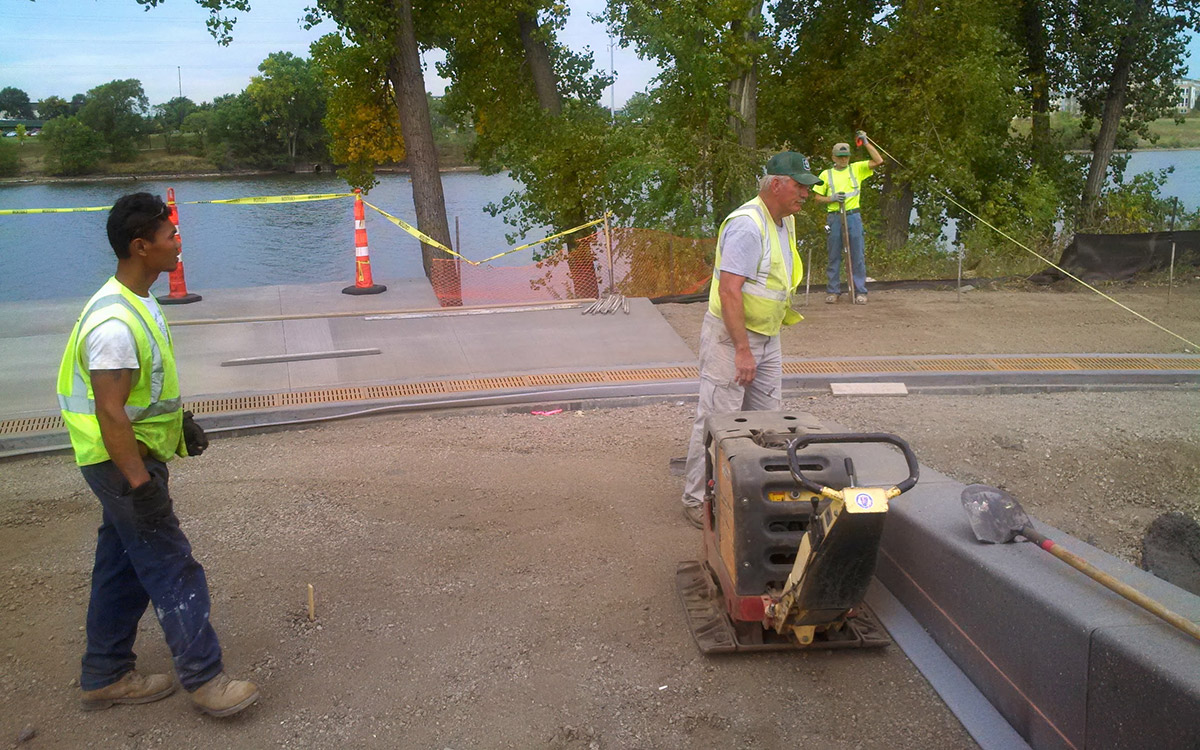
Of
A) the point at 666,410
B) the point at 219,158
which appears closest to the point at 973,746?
the point at 666,410

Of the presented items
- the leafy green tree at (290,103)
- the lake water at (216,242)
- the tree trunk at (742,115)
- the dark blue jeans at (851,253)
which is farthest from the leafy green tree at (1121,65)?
the leafy green tree at (290,103)

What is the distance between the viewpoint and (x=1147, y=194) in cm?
1716

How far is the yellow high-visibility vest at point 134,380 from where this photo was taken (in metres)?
3.49

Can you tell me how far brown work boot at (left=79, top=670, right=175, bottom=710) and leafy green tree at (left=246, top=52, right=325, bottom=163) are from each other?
47.6 feet

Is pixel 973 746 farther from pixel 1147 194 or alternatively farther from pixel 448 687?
pixel 1147 194

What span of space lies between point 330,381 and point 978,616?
5.90 m

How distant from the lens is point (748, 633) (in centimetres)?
420

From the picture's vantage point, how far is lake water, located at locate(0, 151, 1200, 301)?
1237 cm

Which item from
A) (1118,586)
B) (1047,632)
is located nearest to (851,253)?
(1047,632)

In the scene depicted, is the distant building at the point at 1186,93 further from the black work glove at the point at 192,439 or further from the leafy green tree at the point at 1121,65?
the black work glove at the point at 192,439

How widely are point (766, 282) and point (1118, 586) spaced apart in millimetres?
2505

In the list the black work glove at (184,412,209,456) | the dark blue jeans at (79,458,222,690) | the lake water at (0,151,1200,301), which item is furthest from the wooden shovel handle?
the lake water at (0,151,1200,301)

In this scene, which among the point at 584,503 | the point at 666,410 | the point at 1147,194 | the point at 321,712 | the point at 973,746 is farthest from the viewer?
the point at 1147,194

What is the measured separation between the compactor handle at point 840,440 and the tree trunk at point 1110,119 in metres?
16.2
